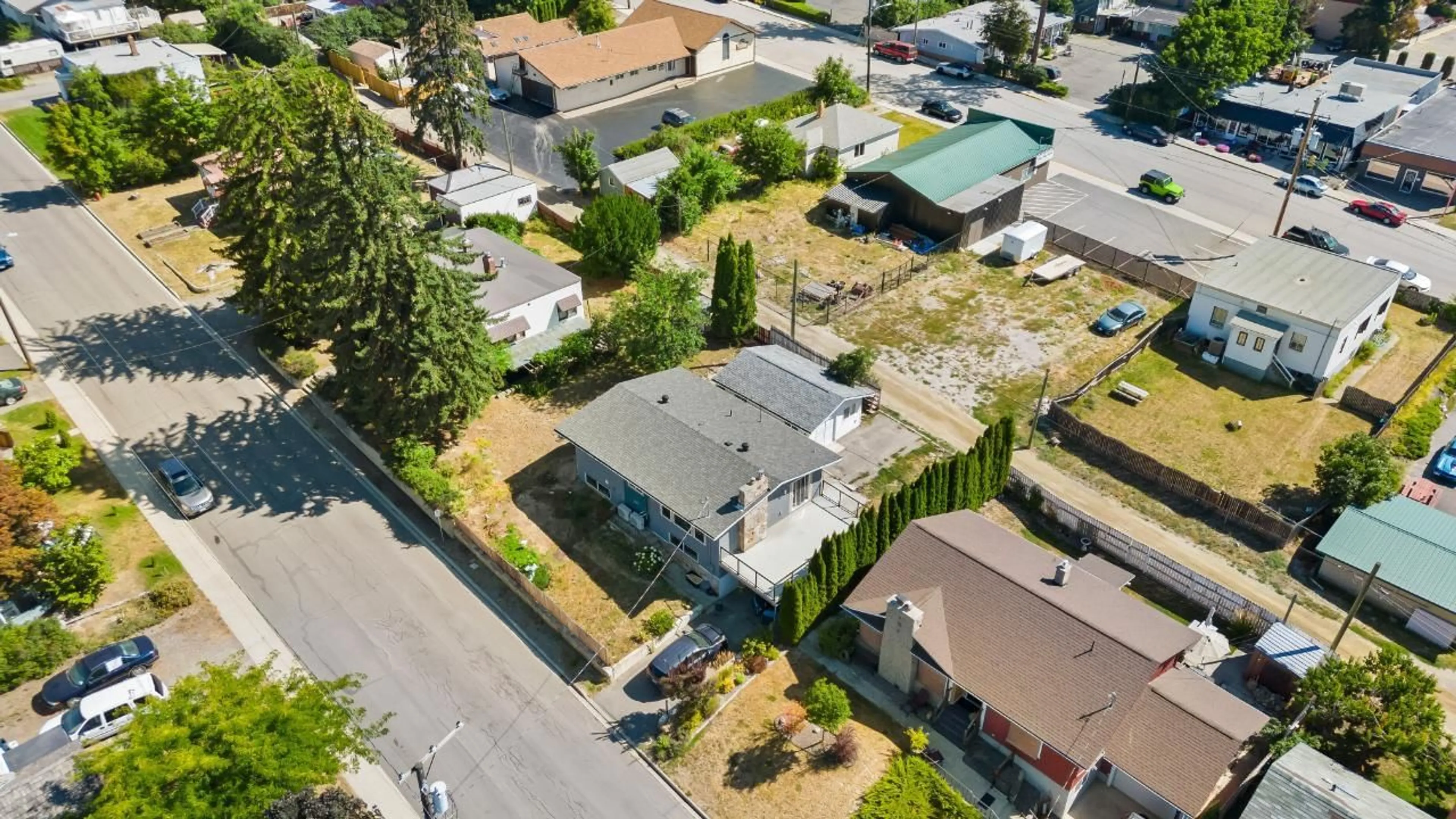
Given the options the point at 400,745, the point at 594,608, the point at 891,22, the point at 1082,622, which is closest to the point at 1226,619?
the point at 1082,622

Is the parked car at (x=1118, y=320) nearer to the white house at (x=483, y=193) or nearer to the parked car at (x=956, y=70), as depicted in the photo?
the white house at (x=483, y=193)

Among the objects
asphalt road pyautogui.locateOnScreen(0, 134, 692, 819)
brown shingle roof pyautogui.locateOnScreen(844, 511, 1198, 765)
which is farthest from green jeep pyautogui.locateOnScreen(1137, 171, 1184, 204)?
asphalt road pyautogui.locateOnScreen(0, 134, 692, 819)

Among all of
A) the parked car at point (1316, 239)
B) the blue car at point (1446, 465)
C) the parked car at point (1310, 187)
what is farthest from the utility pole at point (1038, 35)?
the blue car at point (1446, 465)

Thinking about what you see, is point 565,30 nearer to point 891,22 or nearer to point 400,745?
point 891,22

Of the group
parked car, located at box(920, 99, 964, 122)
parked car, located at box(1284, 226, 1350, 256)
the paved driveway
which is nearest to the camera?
parked car, located at box(1284, 226, 1350, 256)

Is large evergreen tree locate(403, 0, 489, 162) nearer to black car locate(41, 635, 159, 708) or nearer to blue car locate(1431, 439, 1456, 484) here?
black car locate(41, 635, 159, 708)

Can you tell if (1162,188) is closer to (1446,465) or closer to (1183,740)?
(1446,465)
